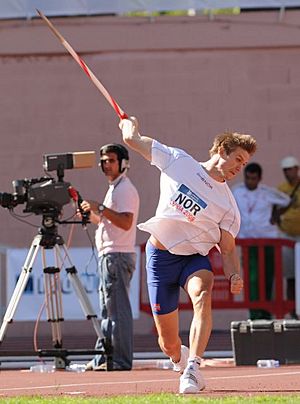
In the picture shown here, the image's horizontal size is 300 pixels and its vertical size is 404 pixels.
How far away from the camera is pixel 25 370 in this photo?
42.1 feet

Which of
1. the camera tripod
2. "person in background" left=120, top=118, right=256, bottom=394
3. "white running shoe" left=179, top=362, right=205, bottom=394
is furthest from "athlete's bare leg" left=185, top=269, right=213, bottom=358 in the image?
the camera tripod

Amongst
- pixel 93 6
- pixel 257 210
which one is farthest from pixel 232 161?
pixel 93 6

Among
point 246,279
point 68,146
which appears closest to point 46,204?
point 246,279

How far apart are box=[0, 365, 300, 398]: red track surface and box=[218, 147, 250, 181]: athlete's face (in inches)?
55.9

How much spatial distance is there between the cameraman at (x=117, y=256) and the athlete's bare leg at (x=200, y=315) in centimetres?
297

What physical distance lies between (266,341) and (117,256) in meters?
1.80

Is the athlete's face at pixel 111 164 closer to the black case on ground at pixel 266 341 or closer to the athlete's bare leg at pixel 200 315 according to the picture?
the black case on ground at pixel 266 341

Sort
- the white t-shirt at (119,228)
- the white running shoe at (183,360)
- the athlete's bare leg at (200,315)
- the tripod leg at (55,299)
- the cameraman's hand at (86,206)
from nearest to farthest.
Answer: the athlete's bare leg at (200,315), the white running shoe at (183,360), the cameraman's hand at (86,206), the white t-shirt at (119,228), the tripod leg at (55,299)

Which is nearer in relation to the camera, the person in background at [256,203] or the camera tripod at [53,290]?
the camera tripod at [53,290]

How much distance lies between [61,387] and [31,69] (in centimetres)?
899

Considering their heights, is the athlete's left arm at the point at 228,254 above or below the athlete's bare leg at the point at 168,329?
above

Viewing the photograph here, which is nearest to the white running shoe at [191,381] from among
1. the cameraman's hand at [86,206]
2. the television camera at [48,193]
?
the cameraman's hand at [86,206]

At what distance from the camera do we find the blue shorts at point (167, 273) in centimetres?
924

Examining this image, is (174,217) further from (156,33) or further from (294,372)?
(156,33)
